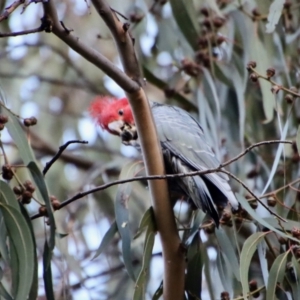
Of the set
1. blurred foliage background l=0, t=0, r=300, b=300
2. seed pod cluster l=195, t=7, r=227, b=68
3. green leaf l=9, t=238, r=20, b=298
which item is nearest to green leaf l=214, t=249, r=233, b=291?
blurred foliage background l=0, t=0, r=300, b=300

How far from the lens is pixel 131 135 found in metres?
2.46

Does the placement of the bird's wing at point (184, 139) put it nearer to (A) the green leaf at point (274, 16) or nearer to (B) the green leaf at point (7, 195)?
(A) the green leaf at point (274, 16)

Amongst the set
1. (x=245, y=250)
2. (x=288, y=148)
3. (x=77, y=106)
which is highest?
(x=77, y=106)

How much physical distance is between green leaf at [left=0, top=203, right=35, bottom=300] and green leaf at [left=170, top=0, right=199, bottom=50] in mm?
1148

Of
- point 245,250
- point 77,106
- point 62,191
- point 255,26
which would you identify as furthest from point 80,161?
point 245,250

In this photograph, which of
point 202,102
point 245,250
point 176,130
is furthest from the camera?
point 202,102

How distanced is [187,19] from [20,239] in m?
1.21

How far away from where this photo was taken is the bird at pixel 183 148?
204cm

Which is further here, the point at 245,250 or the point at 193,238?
the point at 193,238

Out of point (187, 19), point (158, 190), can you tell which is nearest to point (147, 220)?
point (158, 190)

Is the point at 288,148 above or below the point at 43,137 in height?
below

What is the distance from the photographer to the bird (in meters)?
2.04

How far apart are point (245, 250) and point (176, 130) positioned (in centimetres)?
68

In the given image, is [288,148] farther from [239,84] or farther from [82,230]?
[82,230]
